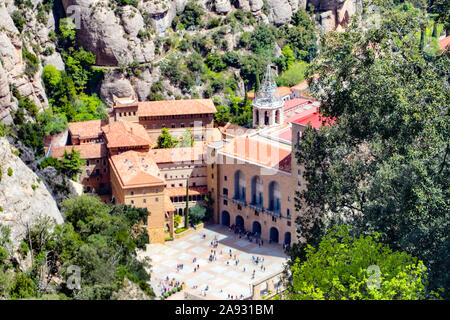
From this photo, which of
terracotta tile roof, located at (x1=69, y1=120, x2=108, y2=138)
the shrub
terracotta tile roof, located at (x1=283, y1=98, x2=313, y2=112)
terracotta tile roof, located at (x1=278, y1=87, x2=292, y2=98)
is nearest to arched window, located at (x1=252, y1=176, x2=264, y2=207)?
terracotta tile roof, located at (x1=283, y1=98, x2=313, y2=112)

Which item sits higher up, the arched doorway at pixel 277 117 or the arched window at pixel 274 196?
the arched doorway at pixel 277 117

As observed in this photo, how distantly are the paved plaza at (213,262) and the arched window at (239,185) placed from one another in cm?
431

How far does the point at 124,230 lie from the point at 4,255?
62.5ft

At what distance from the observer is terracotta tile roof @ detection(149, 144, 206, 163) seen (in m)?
89.8

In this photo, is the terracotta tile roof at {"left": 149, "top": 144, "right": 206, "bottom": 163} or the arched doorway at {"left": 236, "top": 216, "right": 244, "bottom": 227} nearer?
the terracotta tile roof at {"left": 149, "top": 144, "right": 206, "bottom": 163}

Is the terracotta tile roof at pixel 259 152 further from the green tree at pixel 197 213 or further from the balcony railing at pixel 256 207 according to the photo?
the green tree at pixel 197 213

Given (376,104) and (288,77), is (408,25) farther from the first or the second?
(288,77)

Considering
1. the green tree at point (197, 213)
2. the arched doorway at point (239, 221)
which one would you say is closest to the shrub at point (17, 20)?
the green tree at point (197, 213)

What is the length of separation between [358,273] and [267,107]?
5695 centimetres

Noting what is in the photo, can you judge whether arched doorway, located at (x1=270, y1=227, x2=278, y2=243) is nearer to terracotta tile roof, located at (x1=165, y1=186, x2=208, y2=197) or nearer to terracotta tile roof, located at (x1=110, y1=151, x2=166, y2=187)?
terracotta tile roof, located at (x1=165, y1=186, x2=208, y2=197)

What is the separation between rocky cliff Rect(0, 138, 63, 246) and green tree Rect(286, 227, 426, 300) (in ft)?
80.1

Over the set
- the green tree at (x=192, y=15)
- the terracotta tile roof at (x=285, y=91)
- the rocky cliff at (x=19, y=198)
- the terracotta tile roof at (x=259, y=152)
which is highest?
the green tree at (x=192, y=15)

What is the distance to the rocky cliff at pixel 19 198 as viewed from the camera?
2261 inches
